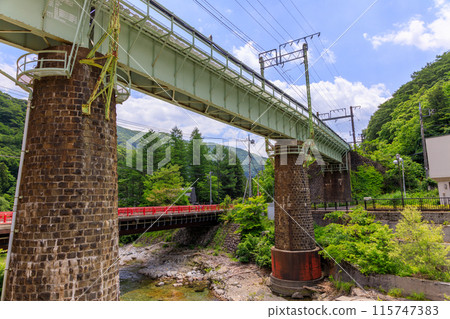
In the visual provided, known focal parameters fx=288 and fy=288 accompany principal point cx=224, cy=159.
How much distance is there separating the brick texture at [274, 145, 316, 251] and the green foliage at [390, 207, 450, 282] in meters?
7.42

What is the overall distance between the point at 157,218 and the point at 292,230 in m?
12.2

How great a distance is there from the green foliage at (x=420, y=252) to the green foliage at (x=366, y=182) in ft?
98.3

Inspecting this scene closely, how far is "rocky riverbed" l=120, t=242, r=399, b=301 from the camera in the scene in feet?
60.2

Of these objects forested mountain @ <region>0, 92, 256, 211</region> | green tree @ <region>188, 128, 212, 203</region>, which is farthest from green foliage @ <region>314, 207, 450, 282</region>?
green tree @ <region>188, 128, 212, 203</region>

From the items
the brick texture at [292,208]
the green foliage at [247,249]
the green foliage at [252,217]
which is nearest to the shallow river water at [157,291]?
the green foliage at [247,249]

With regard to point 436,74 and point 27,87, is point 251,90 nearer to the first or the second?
point 27,87

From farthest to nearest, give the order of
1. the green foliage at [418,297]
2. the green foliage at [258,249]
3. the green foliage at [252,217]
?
1. the green foliage at [252,217]
2. the green foliage at [258,249]
3. the green foliage at [418,297]

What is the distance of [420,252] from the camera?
39.7 ft

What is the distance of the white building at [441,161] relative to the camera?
2422 centimetres

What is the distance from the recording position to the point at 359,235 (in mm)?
18906

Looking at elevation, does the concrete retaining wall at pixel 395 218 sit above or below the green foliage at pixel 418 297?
above

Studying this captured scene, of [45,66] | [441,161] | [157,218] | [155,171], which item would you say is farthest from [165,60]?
[155,171]

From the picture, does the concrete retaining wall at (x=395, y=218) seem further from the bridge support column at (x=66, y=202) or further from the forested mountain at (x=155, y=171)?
the bridge support column at (x=66, y=202)

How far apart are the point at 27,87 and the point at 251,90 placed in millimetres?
12516
